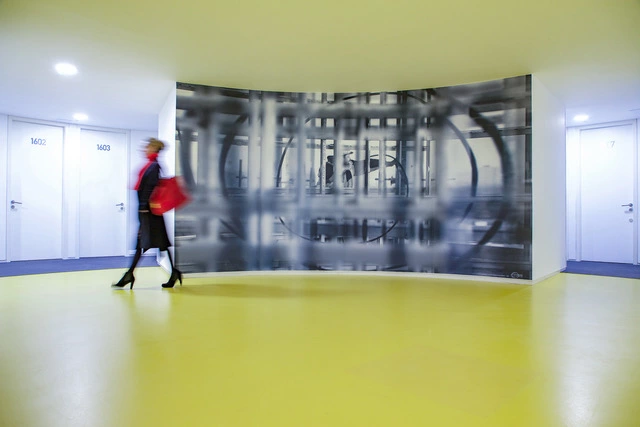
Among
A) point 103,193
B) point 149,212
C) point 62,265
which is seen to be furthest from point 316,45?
point 103,193

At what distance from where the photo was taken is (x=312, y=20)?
405 cm

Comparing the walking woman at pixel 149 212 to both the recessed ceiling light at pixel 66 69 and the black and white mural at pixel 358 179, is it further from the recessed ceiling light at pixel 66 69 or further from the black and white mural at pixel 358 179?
the recessed ceiling light at pixel 66 69

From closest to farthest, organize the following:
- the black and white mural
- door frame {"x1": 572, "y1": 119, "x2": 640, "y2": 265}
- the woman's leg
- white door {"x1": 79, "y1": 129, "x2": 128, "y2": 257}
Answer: the woman's leg → the black and white mural → door frame {"x1": 572, "y1": 119, "x2": 640, "y2": 265} → white door {"x1": 79, "y1": 129, "x2": 128, "y2": 257}

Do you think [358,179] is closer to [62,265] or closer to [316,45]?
[316,45]

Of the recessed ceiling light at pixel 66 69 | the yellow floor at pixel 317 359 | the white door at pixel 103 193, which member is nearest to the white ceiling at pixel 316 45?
the recessed ceiling light at pixel 66 69

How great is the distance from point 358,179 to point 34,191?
6.66 metres

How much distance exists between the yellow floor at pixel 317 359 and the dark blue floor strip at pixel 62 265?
2064mm

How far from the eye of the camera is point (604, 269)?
7.31 m

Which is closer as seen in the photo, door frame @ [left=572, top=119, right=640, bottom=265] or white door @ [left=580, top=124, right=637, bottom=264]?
door frame @ [left=572, top=119, right=640, bottom=265]

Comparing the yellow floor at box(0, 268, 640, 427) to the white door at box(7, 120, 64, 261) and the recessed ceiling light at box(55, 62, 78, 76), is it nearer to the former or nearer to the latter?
the recessed ceiling light at box(55, 62, 78, 76)

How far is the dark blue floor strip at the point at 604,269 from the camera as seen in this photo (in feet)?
22.0

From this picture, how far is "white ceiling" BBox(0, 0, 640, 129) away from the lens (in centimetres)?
383

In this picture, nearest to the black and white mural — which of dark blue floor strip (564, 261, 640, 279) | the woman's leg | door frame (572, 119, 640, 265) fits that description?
the woman's leg

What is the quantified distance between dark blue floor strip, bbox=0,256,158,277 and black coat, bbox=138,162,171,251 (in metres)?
2.76
